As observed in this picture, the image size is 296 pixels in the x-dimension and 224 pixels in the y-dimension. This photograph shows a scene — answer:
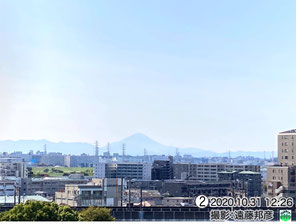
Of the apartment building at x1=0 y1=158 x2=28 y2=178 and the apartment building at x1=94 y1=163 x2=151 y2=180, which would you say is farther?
the apartment building at x1=0 y1=158 x2=28 y2=178

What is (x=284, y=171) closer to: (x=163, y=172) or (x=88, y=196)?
(x=88, y=196)

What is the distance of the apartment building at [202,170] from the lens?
4803 cm

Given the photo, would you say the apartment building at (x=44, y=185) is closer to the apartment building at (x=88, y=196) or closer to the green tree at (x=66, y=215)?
the apartment building at (x=88, y=196)

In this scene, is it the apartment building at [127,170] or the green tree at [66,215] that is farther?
the apartment building at [127,170]

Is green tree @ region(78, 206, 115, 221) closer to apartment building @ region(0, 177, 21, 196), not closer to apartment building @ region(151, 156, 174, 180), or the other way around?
apartment building @ region(0, 177, 21, 196)

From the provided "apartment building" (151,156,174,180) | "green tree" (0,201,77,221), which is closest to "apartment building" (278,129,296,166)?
"green tree" (0,201,77,221)

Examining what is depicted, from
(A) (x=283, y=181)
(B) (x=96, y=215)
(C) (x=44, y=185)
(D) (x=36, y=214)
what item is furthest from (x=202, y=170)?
(D) (x=36, y=214)

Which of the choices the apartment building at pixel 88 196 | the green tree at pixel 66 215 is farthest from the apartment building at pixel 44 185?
the green tree at pixel 66 215

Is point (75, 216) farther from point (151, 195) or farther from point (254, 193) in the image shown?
point (254, 193)

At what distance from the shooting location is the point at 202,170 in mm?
49719

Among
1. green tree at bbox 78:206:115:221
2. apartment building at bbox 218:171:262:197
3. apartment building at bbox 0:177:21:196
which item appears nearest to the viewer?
green tree at bbox 78:206:115:221

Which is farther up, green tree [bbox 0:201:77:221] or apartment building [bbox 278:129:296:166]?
apartment building [bbox 278:129:296:166]

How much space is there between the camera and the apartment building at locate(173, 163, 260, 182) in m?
48.0

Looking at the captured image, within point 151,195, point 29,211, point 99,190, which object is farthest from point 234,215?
point 151,195
